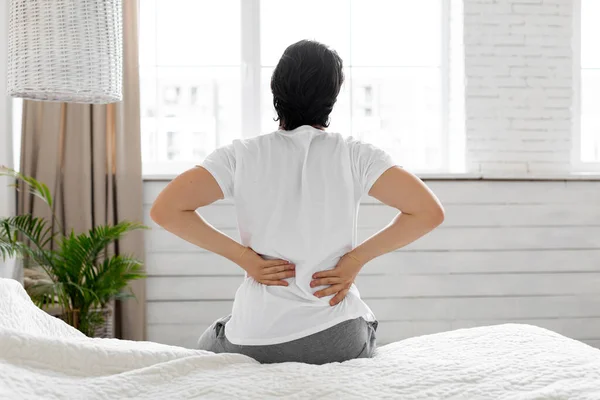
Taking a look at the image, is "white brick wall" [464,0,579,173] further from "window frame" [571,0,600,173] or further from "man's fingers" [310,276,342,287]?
"man's fingers" [310,276,342,287]

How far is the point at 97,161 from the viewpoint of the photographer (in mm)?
3639

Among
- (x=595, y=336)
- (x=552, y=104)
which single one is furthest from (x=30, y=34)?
(x=595, y=336)

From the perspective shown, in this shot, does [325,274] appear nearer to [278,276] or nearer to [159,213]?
[278,276]

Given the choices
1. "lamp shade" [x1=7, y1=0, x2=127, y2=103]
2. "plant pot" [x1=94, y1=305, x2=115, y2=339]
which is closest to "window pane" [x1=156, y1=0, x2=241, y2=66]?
"plant pot" [x1=94, y1=305, x2=115, y2=339]

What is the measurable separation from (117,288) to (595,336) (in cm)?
251

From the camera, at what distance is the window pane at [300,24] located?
4012 millimetres

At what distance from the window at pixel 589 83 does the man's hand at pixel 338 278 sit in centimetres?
301

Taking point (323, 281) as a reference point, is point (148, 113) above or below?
above

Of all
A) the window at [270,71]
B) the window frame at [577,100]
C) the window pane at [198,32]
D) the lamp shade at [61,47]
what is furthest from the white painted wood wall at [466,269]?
the lamp shade at [61,47]

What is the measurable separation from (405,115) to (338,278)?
8.85 ft

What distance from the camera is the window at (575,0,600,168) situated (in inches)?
165

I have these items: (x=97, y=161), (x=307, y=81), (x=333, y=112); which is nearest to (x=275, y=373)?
(x=307, y=81)

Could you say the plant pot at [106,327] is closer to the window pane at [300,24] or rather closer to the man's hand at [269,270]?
the window pane at [300,24]

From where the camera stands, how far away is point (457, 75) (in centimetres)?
400
